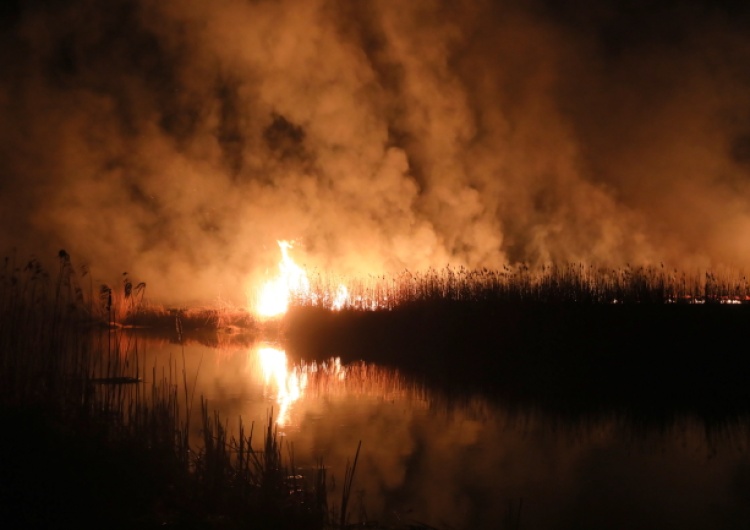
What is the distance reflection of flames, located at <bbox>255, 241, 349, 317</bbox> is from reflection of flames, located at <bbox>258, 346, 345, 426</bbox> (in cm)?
224

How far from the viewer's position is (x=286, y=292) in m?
19.1

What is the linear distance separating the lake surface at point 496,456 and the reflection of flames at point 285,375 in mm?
59

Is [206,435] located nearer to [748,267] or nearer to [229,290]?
[229,290]

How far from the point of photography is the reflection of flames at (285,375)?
10070 millimetres

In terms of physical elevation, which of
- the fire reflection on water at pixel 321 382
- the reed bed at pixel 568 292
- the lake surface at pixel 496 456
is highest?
the reed bed at pixel 568 292

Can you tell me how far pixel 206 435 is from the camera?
19.4 ft

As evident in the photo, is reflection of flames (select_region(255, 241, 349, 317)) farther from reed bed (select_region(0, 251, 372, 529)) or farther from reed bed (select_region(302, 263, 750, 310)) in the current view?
reed bed (select_region(0, 251, 372, 529))

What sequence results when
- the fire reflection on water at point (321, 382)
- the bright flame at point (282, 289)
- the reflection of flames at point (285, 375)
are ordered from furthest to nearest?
the bright flame at point (282, 289), the fire reflection on water at point (321, 382), the reflection of flames at point (285, 375)

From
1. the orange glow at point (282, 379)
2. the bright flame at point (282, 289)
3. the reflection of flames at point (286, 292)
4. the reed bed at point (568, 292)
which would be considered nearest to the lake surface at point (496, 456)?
the orange glow at point (282, 379)

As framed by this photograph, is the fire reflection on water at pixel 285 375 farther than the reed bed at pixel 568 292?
No

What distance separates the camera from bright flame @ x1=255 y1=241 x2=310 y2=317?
60.6ft

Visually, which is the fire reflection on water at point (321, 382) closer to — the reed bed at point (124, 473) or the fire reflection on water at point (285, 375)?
the fire reflection on water at point (285, 375)

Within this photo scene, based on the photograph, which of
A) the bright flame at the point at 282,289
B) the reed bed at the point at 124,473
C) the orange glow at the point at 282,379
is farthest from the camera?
the bright flame at the point at 282,289

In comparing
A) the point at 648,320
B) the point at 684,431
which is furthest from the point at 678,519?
the point at 648,320
